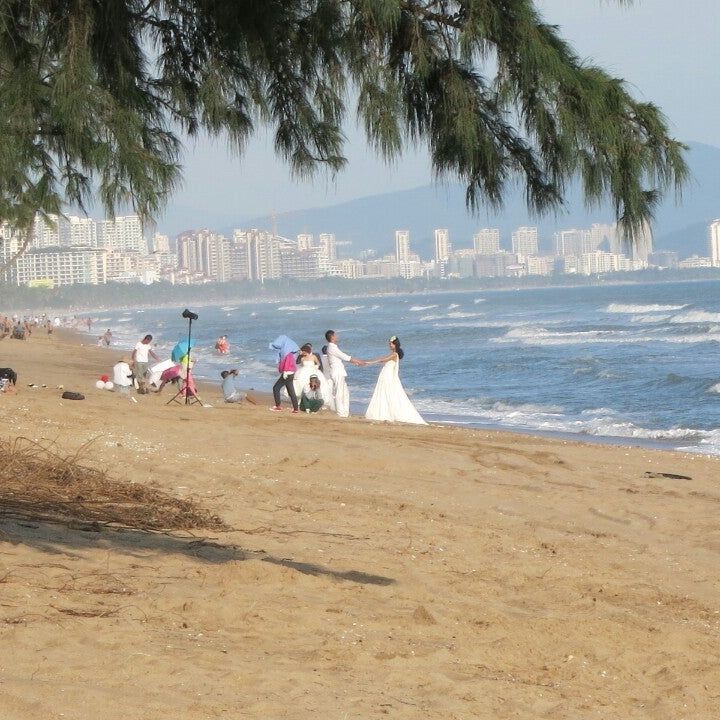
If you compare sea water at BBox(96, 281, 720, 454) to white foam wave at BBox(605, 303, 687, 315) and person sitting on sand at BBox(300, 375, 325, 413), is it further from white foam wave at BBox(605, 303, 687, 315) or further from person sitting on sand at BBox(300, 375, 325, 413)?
white foam wave at BBox(605, 303, 687, 315)

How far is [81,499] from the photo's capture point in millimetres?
7496

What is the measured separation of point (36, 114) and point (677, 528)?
19.1 ft

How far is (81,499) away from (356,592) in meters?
2.44

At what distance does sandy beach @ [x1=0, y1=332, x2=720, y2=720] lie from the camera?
4.20 metres

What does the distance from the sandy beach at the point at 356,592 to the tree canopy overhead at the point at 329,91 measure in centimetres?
168

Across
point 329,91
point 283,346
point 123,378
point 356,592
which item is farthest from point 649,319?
point 329,91

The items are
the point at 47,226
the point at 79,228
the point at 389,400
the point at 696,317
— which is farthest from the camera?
the point at 696,317

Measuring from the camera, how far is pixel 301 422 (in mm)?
14289

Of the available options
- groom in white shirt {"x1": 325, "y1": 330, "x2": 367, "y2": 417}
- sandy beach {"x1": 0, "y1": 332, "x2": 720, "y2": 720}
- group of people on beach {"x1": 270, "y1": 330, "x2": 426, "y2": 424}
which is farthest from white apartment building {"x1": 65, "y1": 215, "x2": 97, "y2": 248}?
groom in white shirt {"x1": 325, "y1": 330, "x2": 367, "y2": 417}

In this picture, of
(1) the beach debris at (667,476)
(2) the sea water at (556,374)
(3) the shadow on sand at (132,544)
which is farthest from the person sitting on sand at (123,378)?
Answer: (3) the shadow on sand at (132,544)

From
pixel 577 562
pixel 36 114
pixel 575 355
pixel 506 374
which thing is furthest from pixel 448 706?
pixel 575 355

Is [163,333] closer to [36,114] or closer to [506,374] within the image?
[506,374]

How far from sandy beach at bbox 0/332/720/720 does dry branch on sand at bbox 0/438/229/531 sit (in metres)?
0.08

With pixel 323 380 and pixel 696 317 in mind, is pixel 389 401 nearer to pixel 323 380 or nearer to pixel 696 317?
pixel 323 380
